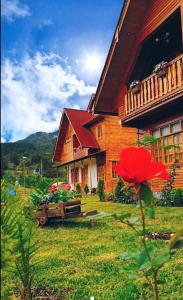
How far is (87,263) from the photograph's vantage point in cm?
358

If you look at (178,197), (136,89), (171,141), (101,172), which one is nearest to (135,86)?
(136,89)

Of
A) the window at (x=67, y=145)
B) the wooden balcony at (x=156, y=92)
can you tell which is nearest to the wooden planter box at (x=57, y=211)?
the wooden balcony at (x=156, y=92)

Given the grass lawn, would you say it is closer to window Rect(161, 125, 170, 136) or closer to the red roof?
→ window Rect(161, 125, 170, 136)

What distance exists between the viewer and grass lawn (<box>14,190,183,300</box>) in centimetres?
254

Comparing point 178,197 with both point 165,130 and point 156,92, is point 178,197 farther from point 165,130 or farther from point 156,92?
point 156,92

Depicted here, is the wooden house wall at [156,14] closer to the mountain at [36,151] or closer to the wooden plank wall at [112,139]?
the mountain at [36,151]

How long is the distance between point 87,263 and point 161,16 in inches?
297

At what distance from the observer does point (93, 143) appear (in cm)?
2248

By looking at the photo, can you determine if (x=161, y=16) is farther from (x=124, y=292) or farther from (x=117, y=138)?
(x=117, y=138)

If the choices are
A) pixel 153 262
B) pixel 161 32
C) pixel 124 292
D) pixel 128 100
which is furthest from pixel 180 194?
pixel 153 262

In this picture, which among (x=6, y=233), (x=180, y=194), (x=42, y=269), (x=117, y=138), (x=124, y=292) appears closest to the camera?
(x=6, y=233)

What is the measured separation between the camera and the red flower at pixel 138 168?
110cm

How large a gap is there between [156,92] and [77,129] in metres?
14.9

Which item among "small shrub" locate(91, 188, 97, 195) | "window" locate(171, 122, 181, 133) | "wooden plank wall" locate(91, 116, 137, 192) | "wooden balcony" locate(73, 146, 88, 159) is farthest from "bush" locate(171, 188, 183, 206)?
"wooden balcony" locate(73, 146, 88, 159)
